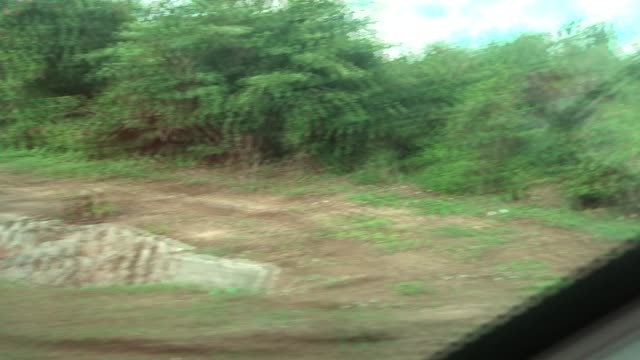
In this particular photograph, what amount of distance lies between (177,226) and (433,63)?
5077mm

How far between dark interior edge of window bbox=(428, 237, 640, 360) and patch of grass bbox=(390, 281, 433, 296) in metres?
3.59

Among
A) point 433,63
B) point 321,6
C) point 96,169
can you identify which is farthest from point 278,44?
point 96,169

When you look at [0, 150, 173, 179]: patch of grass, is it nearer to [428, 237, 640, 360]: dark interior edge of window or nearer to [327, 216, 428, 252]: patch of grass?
[327, 216, 428, 252]: patch of grass

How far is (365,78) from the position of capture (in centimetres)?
1240

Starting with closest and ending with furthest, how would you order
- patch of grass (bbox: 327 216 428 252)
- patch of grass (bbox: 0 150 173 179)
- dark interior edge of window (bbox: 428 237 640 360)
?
dark interior edge of window (bbox: 428 237 640 360) → patch of grass (bbox: 327 216 428 252) → patch of grass (bbox: 0 150 173 179)

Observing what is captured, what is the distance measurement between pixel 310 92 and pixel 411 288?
18.7 feet

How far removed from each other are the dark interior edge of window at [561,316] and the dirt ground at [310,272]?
45.5 inches

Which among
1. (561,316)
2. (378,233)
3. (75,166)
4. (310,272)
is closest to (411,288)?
(310,272)

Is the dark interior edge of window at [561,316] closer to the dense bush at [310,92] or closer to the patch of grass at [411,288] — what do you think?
the patch of grass at [411,288]

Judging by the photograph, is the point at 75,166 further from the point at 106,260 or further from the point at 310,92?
the point at 106,260

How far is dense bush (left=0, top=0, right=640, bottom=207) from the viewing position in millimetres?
11180

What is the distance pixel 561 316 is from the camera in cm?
298

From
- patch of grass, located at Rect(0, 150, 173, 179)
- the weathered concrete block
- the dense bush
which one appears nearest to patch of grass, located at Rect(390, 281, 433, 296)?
the weathered concrete block

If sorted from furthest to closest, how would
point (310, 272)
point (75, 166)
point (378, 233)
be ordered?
point (75, 166), point (378, 233), point (310, 272)
